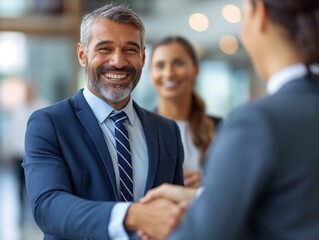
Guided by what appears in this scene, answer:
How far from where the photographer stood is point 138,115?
223 centimetres

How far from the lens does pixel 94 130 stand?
6.50 feet

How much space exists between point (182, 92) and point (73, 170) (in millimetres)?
1947

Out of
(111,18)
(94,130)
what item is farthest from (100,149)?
(111,18)

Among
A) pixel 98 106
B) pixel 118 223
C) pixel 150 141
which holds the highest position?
pixel 98 106

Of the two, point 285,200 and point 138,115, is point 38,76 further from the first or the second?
point 285,200

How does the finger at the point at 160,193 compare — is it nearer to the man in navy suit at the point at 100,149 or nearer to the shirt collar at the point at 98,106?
the man in navy suit at the point at 100,149

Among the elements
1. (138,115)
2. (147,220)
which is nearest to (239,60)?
(138,115)

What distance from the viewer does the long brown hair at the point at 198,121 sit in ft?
11.7

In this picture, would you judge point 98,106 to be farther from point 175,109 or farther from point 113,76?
point 175,109

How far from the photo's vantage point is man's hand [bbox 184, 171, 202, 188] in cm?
315

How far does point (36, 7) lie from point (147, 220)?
18.8 ft

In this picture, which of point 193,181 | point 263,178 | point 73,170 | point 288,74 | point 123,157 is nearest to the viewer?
point 263,178

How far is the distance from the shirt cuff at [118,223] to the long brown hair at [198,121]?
1856mm

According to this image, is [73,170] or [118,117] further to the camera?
[118,117]
